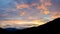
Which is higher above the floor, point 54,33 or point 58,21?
point 58,21

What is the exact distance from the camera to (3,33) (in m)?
47.1

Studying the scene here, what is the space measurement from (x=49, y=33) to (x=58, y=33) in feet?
7.85

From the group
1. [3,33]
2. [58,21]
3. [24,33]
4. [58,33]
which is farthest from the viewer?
[58,21]

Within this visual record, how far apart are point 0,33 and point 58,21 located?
71.4 feet

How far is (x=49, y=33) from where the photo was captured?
37062 millimetres

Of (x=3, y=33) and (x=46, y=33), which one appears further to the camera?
(x=3, y=33)

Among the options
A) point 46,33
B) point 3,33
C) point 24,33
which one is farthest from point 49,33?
point 3,33

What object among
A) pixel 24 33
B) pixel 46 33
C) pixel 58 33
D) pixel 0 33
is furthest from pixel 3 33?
pixel 58 33

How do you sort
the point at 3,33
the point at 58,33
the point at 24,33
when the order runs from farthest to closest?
the point at 3,33
the point at 24,33
the point at 58,33

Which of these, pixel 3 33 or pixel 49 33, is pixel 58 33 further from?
pixel 3 33

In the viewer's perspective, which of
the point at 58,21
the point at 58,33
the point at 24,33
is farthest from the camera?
the point at 58,21

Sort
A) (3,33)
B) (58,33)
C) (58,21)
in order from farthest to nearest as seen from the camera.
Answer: (58,21) → (3,33) → (58,33)

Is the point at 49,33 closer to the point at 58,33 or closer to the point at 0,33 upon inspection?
the point at 58,33

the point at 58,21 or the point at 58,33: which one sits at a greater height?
the point at 58,21
